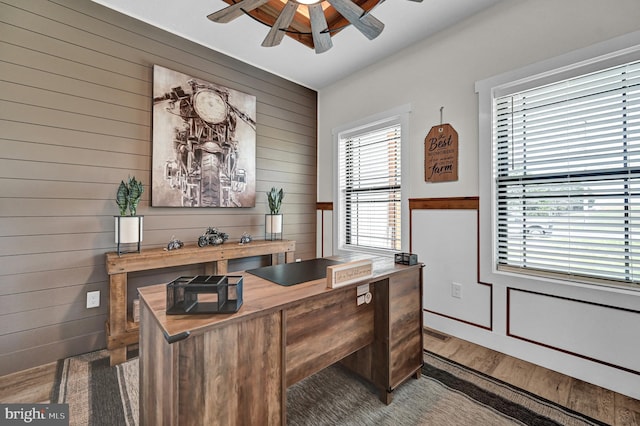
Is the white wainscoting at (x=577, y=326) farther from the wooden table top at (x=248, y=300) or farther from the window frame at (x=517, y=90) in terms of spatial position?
the wooden table top at (x=248, y=300)

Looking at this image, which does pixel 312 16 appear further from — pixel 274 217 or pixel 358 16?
pixel 274 217

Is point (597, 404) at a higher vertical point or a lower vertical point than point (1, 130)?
lower

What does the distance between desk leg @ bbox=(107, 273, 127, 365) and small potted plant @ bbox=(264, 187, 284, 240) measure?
1.52 m

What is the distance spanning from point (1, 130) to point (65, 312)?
145 centimetres

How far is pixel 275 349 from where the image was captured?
1.16 m

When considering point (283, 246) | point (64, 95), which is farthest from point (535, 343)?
point (64, 95)

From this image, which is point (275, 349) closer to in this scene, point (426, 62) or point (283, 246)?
point (283, 246)

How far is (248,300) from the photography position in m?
1.18

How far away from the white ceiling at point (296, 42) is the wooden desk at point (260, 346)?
2.28m

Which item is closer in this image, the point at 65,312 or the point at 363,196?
the point at 65,312

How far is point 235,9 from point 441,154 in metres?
2.09

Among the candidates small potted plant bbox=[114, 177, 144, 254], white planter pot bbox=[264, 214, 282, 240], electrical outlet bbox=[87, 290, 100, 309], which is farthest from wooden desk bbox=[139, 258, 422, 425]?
white planter pot bbox=[264, 214, 282, 240]

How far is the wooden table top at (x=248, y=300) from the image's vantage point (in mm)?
928

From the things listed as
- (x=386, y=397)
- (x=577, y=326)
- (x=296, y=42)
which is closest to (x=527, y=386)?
(x=577, y=326)
